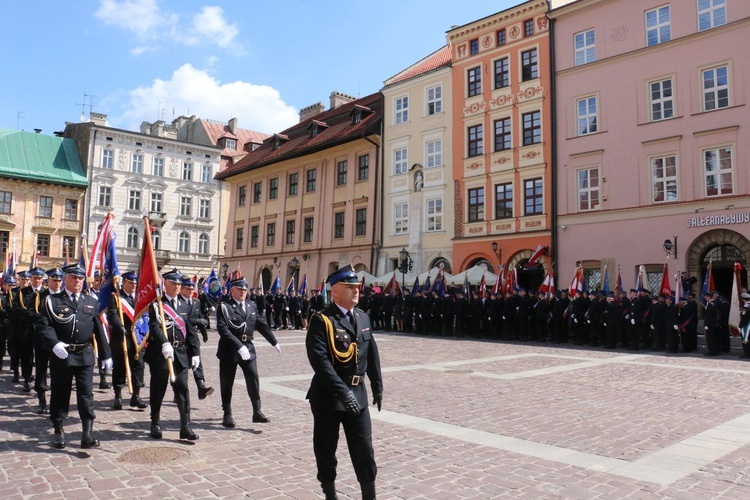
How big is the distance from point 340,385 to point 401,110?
3210 cm

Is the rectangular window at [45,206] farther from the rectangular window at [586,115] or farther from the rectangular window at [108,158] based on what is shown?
the rectangular window at [586,115]

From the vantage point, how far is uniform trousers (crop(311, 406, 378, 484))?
4543mm

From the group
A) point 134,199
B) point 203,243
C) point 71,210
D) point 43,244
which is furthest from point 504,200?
point 43,244

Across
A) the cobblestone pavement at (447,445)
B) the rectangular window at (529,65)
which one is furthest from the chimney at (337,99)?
the cobblestone pavement at (447,445)

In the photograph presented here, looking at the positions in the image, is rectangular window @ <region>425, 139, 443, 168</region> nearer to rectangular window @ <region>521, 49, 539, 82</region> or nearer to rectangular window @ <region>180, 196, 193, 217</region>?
rectangular window @ <region>521, 49, 539, 82</region>

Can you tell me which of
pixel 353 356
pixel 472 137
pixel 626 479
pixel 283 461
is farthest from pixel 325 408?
pixel 472 137

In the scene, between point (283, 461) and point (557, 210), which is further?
point (557, 210)

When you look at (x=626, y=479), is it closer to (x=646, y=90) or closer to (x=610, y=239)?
(x=610, y=239)

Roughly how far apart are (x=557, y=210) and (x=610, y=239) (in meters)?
2.79

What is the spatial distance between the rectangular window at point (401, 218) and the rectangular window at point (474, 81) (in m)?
6.99

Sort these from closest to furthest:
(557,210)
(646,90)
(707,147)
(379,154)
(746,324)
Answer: (746,324)
(707,147)
(646,90)
(557,210)
(379,154)

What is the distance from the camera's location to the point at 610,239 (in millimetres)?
25594

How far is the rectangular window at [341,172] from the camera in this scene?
126ft

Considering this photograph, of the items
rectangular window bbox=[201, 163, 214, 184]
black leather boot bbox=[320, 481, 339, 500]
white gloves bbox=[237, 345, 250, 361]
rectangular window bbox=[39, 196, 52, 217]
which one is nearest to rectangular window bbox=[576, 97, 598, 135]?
white gloves bbox=[237, 345, 250, 361]
